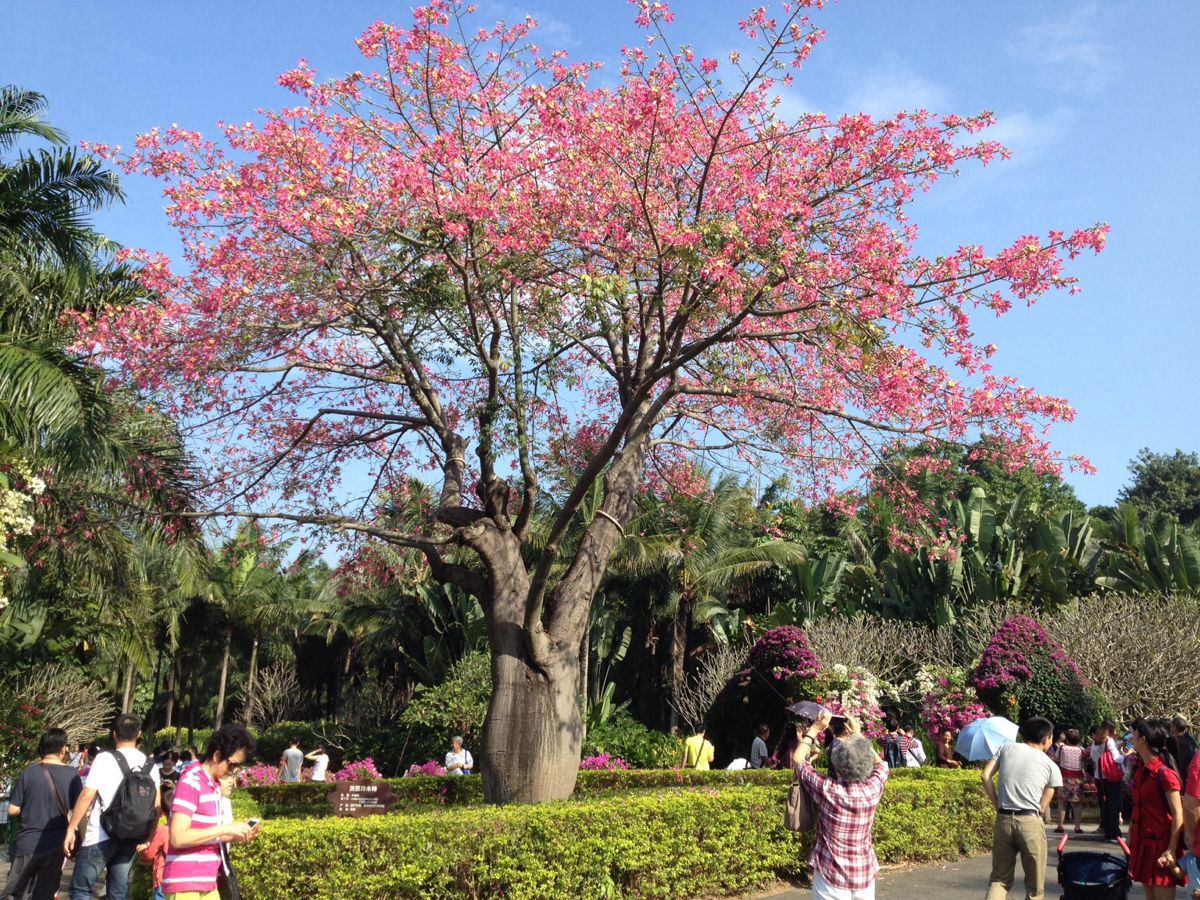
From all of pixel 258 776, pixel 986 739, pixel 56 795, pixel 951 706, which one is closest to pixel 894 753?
pixel 951 706

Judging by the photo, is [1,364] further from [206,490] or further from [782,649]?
[782,649]

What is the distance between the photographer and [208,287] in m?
9.96

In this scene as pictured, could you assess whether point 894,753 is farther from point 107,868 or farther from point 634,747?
point 107,868

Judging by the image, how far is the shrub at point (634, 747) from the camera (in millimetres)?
22345

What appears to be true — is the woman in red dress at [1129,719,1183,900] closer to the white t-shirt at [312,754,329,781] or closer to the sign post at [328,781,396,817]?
the sign post at [328,781,396,817]

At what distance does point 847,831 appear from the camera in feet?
18.0

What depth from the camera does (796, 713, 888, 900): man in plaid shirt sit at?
5.45m

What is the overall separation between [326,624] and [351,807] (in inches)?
1224

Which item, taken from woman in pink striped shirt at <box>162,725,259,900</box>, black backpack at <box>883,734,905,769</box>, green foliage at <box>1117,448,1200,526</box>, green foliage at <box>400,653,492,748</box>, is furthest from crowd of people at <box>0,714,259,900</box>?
green foliage at <box>1117,448,1200,526</box>

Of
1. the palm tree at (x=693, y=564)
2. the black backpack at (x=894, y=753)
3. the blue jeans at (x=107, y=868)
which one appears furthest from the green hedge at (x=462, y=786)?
the palm tree at (x=693, y=564)

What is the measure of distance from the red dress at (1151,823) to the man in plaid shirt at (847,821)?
194cm

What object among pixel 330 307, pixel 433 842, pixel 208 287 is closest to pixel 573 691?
pixel 433 842

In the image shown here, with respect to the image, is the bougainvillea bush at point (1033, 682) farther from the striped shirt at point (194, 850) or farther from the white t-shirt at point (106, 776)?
the striped shirt at point (194, 850)

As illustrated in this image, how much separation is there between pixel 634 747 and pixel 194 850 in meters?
18.6
